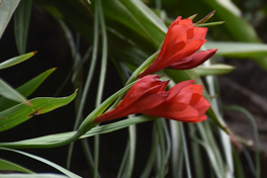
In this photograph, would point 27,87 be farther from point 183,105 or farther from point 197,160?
point 197,160

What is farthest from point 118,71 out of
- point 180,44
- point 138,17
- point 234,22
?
point 234,22

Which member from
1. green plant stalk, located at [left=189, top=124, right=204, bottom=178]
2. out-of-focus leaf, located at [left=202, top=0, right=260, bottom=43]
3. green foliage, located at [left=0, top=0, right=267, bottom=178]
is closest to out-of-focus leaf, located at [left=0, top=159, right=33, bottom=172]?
green foliage, located at [left=0, top=0, right=267, bottom=178]

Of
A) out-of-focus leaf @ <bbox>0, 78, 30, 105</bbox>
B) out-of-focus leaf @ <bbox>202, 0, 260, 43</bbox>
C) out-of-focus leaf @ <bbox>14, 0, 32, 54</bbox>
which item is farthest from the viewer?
out-of-focus leaf @ <bbox>202, 0, 260, 43</bbox>

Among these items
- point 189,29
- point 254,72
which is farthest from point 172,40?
point 254,72

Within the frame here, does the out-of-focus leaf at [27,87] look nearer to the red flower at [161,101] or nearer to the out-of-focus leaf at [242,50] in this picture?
the red flower at [161,101]

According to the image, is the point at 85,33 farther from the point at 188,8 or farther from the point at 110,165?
the point at 188,8

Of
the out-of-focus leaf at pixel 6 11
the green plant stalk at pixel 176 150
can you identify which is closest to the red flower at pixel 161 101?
the out-of-focus leaf at pixel 6 11

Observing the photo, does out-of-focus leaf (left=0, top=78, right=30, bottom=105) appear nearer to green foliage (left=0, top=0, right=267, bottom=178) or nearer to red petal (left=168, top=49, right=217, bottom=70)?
green foliage (left=0, top=0, right=267, bottom=178)
